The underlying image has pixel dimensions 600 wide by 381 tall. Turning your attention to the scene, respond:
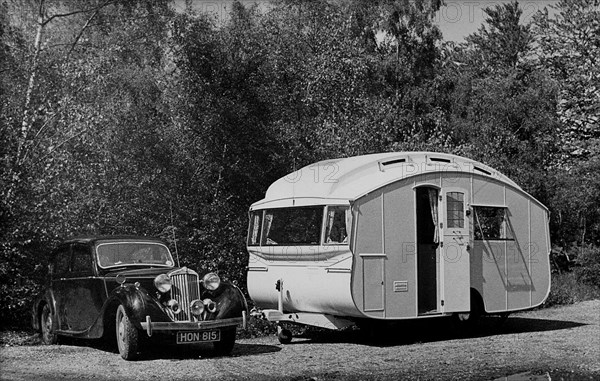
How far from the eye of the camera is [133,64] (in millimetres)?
30094

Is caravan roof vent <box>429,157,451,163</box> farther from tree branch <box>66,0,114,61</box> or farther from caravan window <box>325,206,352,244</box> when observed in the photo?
tree branch <box>66,0,114,61</box>

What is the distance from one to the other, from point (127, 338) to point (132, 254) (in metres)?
1.93

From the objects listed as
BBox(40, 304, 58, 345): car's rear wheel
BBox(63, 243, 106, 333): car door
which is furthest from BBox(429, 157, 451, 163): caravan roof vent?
BBox(40, 304, 58, 345): car's rear wheel

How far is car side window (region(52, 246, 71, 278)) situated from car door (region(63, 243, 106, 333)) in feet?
0.53

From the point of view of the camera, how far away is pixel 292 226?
14156 mm

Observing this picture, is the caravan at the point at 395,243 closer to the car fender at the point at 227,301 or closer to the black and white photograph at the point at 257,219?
the black and white photograph at the point at 257,219

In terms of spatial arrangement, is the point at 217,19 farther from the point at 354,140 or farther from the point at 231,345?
the point at 231,345

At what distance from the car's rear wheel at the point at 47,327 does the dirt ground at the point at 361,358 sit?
236mm

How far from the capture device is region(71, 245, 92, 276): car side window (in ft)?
41.6

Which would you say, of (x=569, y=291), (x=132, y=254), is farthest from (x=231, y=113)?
(x=569, y=291)

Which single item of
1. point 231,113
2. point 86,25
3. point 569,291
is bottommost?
point 569,291

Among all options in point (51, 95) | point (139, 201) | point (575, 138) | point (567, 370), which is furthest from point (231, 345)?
point (575, 138)

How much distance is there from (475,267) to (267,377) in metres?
5.47

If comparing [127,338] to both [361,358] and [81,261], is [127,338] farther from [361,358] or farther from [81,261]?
[361,358]
